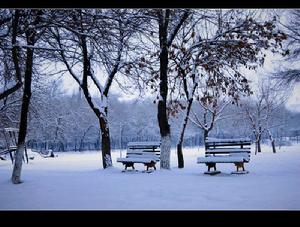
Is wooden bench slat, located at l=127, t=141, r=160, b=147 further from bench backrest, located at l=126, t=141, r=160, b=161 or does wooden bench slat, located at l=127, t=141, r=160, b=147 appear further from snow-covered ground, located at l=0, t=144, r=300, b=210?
snow-covered ground, located at l=0, t=144, r=300, b=210

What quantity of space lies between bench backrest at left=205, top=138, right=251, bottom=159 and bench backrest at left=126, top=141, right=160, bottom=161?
5.46 feet

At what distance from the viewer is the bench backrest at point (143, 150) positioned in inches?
422

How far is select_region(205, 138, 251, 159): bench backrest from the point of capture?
9578 millimetres

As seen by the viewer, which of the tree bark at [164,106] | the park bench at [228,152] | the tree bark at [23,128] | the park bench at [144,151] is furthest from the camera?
the park bench at [144,151]

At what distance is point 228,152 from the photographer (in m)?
9.84

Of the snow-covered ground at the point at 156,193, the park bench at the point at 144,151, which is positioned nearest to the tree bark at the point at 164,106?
the park bench at the point at 144,151

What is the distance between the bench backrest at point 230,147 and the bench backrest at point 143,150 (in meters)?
1.67

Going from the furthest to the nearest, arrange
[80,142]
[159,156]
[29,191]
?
[80,142] → [159,156] → [29,191]

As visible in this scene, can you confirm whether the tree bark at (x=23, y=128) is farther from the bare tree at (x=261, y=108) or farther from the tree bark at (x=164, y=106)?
the bare tree at (x=261, y=108)

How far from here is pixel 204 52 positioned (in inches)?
442

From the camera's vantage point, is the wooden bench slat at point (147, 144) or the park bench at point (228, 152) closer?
the park bench at point (228, 152)
